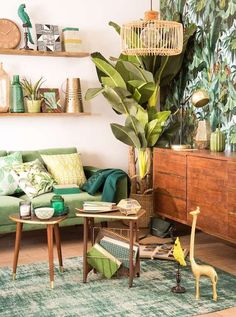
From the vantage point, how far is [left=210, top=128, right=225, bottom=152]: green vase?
181 inches

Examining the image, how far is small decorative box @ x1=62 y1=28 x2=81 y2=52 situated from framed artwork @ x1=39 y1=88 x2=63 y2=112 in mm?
458

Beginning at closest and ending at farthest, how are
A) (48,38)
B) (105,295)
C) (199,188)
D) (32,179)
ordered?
(105,295), (199,188), (32,179), (48,38)

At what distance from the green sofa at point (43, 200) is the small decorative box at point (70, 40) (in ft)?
3.49

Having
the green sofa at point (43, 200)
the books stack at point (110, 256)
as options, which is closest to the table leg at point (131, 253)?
the books stack at point (110, 256)

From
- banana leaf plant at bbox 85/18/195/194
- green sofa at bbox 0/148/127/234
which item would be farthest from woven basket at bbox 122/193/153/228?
green sofa at bbox 0/148/127/234

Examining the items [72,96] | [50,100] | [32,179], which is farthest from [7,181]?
[72,96]

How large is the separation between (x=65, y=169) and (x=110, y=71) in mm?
1076

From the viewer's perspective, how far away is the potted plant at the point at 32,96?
515 centimetres

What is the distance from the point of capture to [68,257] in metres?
4.25

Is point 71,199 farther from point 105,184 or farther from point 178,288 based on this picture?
point 178,288

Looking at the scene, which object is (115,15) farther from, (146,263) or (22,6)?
(146,263)

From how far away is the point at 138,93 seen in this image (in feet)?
16.8

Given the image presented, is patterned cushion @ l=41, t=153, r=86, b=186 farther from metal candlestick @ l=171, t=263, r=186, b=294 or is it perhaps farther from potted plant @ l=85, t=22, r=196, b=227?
metal candlestick @ l=171, t=263, r=186, b=294

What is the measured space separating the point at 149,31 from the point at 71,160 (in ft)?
5.26
